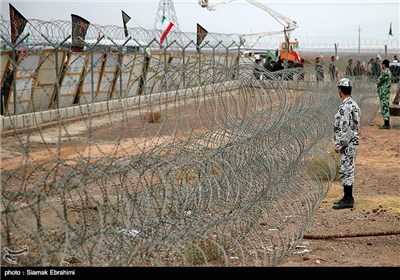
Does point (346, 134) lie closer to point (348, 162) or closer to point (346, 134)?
point (346, 134)

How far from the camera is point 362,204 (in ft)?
27.9

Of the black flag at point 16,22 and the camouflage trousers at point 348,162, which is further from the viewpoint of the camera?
the black flag at point 16,22

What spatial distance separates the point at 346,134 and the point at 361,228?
1206mm

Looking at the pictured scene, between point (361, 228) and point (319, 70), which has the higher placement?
point (319, 70)

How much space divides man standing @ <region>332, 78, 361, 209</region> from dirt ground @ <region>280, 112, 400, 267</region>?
238mm

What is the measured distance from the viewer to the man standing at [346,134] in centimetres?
811

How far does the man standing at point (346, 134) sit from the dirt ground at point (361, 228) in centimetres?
24

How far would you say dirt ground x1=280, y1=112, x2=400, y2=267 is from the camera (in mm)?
6266

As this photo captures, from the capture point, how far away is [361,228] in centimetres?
747

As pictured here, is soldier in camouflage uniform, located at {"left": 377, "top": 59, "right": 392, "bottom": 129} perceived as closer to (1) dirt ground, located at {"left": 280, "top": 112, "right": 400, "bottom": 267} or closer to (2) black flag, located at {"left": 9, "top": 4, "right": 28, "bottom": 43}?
(1) dirt ground, located at {"left": 280, "top": 112, "right": 400, "bottom": 267}

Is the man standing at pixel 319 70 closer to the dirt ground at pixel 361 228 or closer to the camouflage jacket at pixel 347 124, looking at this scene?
the dirt ground at pixel 361 228

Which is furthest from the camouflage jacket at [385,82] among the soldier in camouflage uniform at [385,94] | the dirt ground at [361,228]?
the dirt ground at [361,228]

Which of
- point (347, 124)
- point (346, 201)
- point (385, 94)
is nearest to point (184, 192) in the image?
point (347, 124)

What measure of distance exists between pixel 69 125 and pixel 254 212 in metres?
10.2
